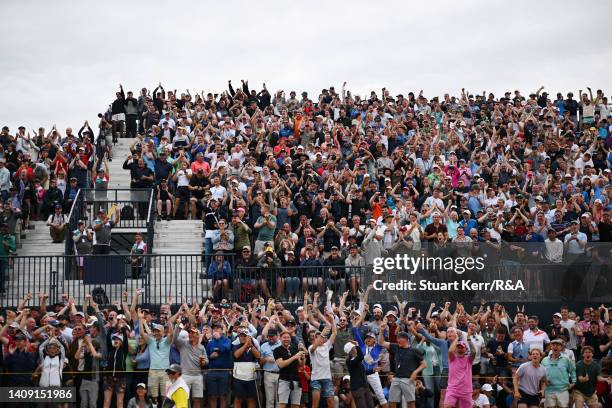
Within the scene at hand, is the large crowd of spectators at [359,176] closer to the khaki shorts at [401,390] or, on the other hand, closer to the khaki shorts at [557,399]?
the khaki shorts at [401,390]

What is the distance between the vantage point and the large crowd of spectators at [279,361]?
21922 mm

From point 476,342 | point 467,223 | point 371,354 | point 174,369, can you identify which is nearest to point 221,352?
point 174,369

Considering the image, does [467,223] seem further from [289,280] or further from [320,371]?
[320,371]

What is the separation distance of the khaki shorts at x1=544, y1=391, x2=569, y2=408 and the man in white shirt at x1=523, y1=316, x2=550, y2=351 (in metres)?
1.27

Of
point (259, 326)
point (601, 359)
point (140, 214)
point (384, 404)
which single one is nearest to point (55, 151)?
point (140, 214)

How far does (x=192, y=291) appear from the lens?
2681cm

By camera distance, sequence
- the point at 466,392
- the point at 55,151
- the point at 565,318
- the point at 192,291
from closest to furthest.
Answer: the point at 466,392
the point at 565,318
the point at 192,291
the point at 55,151

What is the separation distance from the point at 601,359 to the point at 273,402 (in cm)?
680

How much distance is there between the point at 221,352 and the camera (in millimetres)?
22172

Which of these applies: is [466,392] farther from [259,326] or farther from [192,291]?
[192,291]

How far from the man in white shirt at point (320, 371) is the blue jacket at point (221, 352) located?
5.14 ft

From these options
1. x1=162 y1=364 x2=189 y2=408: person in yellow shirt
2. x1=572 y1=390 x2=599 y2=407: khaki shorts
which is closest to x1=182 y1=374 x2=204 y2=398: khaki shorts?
x1=162 y1=364 x2=189 y2=408: person in yellow shirt

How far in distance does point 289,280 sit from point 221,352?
4.56 meters

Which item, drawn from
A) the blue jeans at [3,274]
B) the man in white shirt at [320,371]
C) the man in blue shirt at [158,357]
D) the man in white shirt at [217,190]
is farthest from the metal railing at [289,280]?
the man in white shirt at [320,371]
